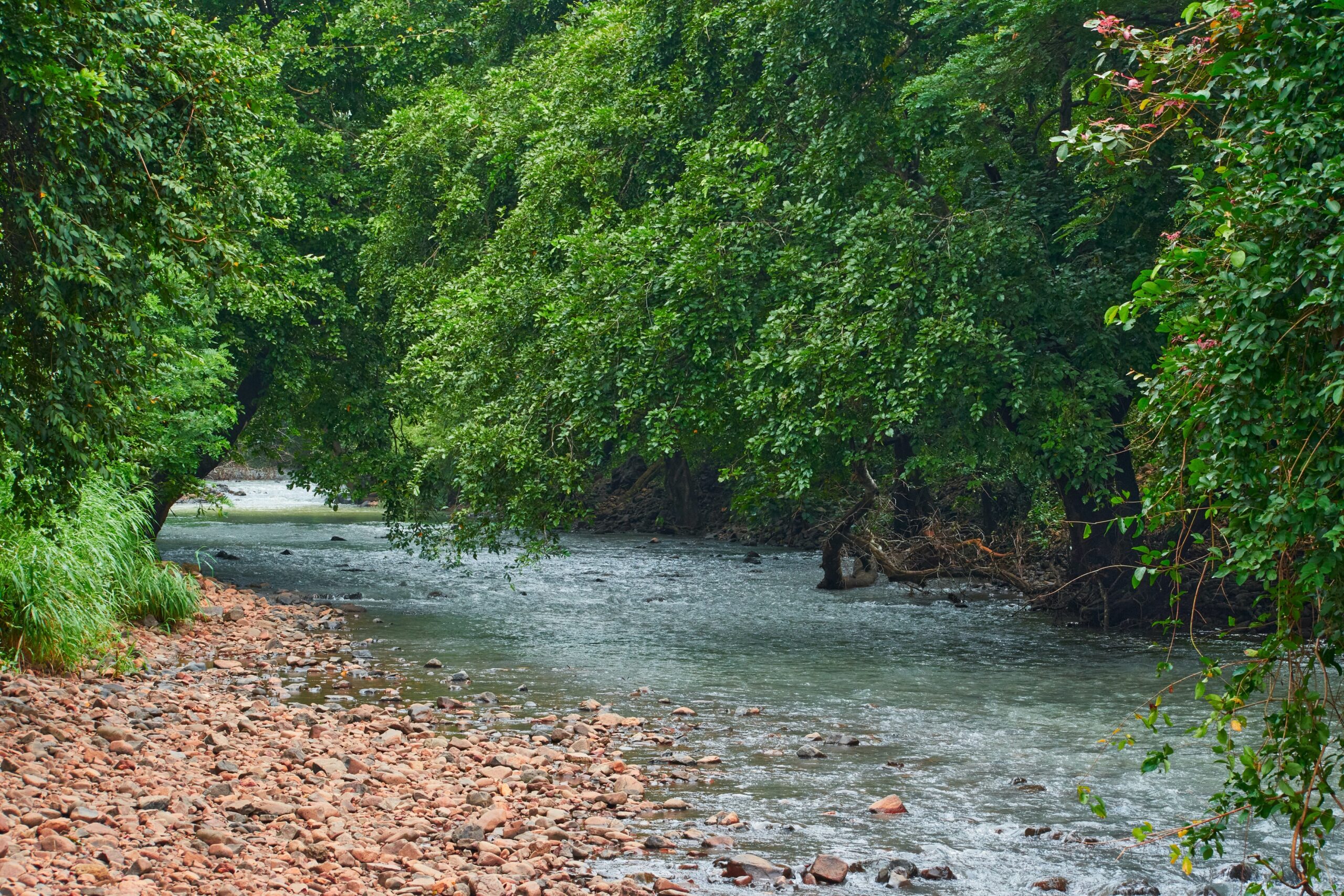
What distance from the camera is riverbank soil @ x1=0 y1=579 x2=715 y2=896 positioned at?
6.28 meters

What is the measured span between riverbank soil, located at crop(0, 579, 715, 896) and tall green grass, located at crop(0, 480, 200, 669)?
0.41m

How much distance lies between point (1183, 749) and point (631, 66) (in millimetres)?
12284

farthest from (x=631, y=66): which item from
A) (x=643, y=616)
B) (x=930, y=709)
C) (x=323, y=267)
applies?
(x=930, y=709)

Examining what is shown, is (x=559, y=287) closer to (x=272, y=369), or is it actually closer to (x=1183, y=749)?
(x=272, y=369)

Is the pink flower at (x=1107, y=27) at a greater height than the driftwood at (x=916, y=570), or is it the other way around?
the pink flower at (x=1107, y=27)

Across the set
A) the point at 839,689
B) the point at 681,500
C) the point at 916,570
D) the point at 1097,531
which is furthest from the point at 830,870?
the point at 681,500

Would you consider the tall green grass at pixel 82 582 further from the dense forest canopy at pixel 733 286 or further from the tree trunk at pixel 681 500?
the tree trunk at pixel 681 500

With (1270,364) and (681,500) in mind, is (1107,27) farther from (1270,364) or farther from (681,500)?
(681,500)

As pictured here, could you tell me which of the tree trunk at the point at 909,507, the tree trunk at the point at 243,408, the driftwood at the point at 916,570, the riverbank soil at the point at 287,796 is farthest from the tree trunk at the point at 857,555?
the tree trunk at the point at 243,408

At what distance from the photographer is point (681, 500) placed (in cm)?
3556

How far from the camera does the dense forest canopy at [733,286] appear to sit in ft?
13.9

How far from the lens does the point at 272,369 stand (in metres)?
19.9

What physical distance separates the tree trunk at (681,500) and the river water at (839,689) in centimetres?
872

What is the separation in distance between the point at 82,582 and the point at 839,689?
26.2ft
